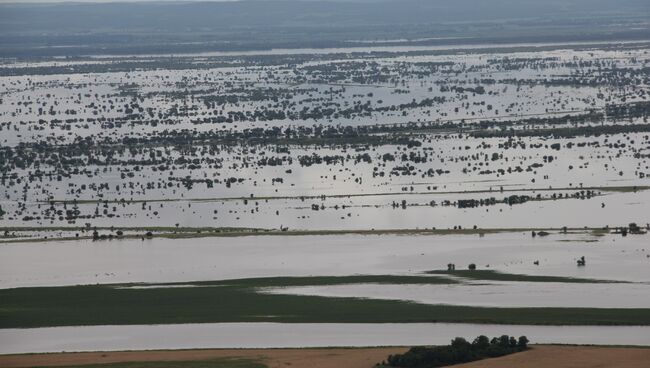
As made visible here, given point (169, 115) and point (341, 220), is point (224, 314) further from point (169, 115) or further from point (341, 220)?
point (169, 115)

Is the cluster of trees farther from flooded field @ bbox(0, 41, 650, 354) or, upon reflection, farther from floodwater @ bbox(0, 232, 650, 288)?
floodwater @ bbox(0, 232, 650, 288)

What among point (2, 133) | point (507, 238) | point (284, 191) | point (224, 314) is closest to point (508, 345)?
point (224, 314)

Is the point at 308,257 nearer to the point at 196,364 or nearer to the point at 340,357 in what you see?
the point at 340,357

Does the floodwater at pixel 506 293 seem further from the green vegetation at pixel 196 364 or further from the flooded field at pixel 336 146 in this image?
the flooded field at pixel 336 146

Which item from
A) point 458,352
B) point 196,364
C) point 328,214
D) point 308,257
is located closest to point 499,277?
point 308,257

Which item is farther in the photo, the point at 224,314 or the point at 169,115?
the point at 169,115

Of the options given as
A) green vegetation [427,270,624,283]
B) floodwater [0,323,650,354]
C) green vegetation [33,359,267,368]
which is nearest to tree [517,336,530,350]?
floodwater [0,323,650,354]

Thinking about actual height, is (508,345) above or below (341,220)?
below
